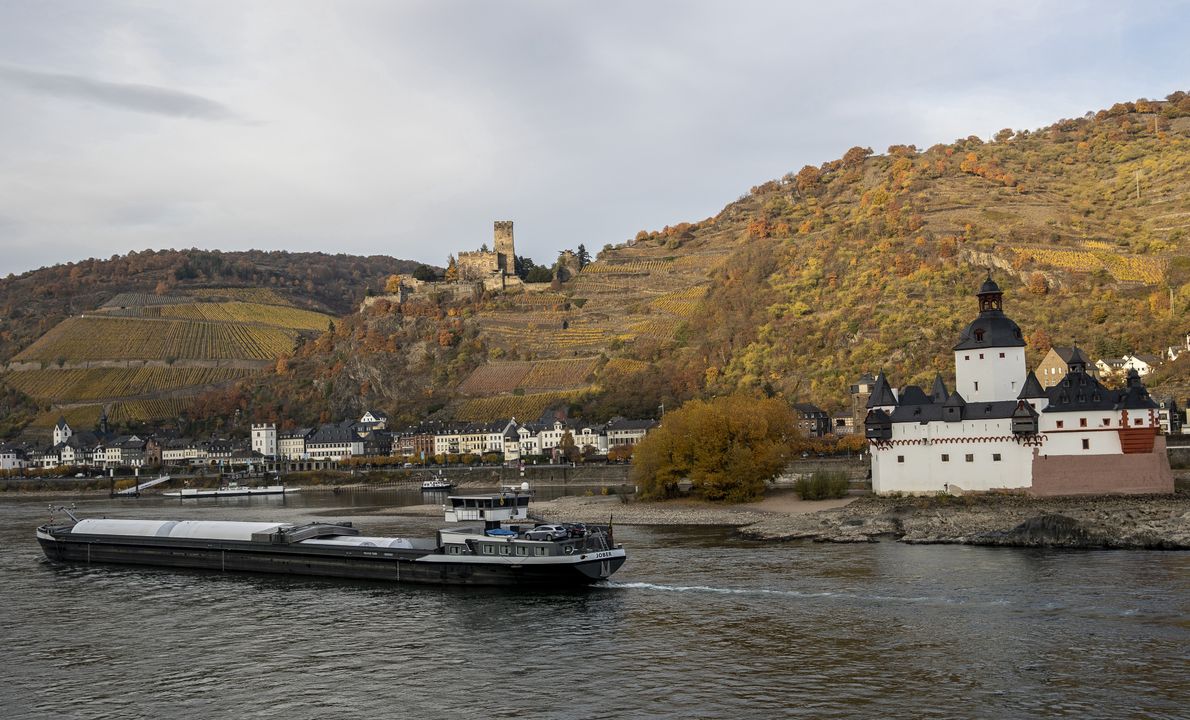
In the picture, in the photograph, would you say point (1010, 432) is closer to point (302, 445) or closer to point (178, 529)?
point (178, 529)

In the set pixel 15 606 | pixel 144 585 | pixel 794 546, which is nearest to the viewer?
pixel 15 606

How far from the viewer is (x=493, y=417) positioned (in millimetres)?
151500

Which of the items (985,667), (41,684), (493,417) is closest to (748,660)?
(985,667)

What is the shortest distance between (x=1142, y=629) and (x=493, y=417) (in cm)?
12581

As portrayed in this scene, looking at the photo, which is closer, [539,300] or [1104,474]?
[1104,474]

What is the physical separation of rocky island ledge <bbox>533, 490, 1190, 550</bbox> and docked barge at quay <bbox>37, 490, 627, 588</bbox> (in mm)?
13493

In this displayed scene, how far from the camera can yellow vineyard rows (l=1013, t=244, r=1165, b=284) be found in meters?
115

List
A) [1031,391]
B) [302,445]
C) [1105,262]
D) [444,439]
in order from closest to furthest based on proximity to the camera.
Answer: [1031,391] < [1105,262] < [444,439] < [302,445]

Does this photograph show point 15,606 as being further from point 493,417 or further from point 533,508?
point 493,417

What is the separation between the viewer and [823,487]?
6775 centimetres

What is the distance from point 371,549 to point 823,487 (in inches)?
1312

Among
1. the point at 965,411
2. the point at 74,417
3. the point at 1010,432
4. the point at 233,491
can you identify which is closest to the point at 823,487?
the point at 965,411

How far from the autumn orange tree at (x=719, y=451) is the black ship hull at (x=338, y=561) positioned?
101 ft

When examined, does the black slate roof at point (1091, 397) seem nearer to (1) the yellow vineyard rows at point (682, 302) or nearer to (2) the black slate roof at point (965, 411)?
(2) the black slate roof at point (965, 411)
